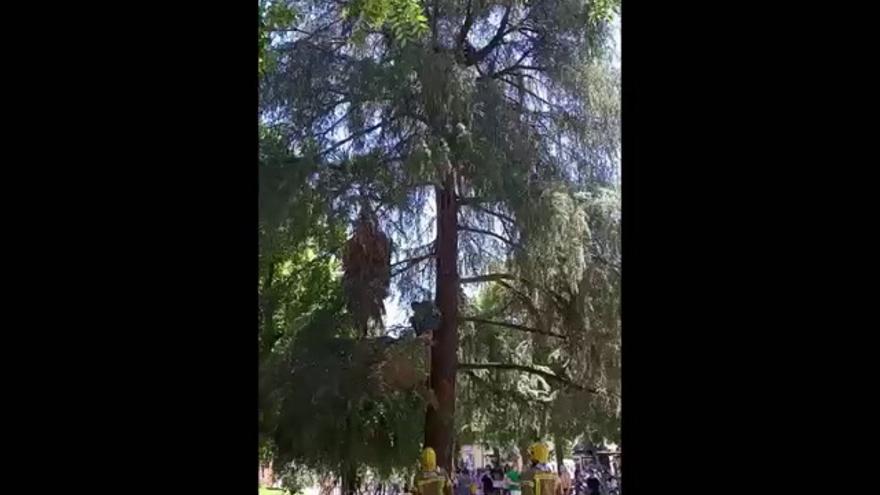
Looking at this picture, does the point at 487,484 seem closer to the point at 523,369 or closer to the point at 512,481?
the point at 512,481

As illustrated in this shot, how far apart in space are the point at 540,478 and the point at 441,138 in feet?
6.42

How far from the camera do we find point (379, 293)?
5.51 m

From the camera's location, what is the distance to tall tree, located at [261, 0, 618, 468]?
554 centimetres

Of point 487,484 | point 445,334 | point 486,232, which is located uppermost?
point 486,232

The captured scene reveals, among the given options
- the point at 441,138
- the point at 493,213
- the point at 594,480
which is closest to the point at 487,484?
the point at 594,480

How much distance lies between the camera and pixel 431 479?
4.85 metres

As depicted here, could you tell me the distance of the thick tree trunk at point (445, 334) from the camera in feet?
18.2

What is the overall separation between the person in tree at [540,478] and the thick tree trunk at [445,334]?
1.99 ft

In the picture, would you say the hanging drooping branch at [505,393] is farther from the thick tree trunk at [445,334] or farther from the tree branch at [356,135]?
the tree branch at [356,135]

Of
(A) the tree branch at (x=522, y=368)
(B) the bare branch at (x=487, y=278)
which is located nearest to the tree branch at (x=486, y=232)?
(B) the bare branch at (x=487, y=278)

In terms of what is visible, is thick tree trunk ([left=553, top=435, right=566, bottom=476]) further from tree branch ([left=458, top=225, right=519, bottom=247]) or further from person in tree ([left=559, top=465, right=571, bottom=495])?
tree branch ([left=458, top=225, right=519, bottom=247])
